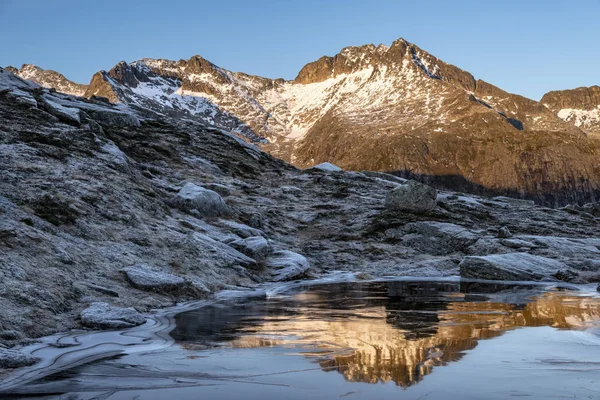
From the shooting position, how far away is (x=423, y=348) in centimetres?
970

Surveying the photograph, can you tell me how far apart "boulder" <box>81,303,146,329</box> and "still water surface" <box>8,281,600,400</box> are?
3.49ft

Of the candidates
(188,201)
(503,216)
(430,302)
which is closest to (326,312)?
(430,302)

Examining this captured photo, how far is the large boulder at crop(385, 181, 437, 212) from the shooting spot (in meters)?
42.7

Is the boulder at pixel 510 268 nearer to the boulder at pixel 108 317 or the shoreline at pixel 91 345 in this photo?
the shoreline at pixel 91 345

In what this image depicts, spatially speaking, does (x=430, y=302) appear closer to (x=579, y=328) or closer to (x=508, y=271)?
(x=579, y=328)

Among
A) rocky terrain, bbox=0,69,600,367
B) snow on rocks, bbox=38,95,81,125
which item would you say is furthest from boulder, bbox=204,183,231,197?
snow on rocks, bbox=38,95,81,125

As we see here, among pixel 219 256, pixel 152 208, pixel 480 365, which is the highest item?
pixel 152 208

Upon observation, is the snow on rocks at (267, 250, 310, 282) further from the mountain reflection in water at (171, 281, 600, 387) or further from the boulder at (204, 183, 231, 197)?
the boulder at (204, 183, 231, 197)

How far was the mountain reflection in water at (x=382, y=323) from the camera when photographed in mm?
8914

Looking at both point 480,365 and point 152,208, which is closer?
point 480,365

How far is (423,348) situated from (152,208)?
798 inches

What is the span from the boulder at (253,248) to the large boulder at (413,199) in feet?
61.9

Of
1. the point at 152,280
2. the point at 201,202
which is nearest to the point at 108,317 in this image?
the point at 152,280

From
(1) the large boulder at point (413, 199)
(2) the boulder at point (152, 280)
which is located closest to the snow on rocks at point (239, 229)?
(2) the boulder at point (152, 280)
